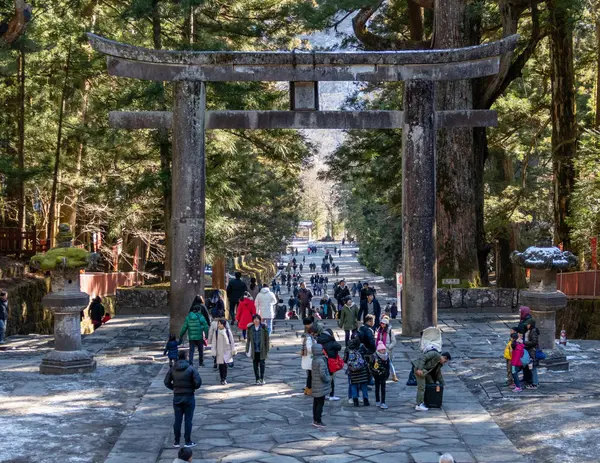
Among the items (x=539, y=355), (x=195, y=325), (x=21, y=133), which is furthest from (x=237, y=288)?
(x=21, y=133)

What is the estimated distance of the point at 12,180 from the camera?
1089 inches

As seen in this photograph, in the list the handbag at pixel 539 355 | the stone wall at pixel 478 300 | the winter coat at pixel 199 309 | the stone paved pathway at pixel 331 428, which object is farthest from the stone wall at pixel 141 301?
the handbag at pixel 539 355

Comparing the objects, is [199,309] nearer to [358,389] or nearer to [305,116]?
[358,389]

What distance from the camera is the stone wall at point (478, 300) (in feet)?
75.6

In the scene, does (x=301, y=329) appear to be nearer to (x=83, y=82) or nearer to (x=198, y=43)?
(x=198, y=43)

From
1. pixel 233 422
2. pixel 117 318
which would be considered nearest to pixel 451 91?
pixel 117 318

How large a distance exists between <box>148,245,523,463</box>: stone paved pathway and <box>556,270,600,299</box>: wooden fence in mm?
12146

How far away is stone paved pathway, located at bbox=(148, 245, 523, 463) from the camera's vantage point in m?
10.4

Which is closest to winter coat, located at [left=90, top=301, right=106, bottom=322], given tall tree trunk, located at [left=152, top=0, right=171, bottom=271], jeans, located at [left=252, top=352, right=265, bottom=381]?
tall tree trunk, located at [left=152, top=0, right=171, bottom=271]

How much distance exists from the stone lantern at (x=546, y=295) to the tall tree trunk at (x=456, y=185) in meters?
8.35

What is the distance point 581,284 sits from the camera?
26.4 m

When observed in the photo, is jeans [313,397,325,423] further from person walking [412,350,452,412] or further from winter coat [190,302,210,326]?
winter coat [190,302,210,326]

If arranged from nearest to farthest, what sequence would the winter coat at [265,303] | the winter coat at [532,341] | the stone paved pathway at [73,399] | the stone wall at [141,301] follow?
the stone paved pathway at [73,399], the winter coat at [532,341], the winter coat at [265,303], the stone wall at [141,301]

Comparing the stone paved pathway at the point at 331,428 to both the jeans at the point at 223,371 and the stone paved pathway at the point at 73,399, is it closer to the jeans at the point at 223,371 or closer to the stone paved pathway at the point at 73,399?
the jeans at the point at 223,371
